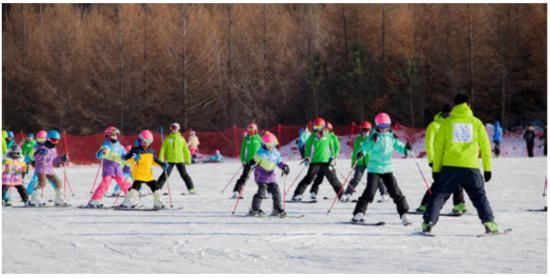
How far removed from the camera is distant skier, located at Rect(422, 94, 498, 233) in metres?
9.19

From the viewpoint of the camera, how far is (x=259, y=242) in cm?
894

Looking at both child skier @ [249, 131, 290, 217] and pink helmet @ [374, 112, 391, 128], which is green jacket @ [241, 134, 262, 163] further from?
pink helmet @ [374, 112, 391, 128]

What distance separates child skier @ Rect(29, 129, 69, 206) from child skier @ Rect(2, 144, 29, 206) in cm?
26

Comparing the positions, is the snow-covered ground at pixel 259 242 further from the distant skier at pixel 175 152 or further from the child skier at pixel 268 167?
the distant skier at pixel 175 152

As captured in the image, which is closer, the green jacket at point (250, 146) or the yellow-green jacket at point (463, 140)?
the yellow-green jacket at point (463, 140)

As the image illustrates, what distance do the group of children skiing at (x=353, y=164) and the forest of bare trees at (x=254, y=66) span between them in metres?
27.4

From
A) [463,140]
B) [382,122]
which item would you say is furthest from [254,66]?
[463,140]

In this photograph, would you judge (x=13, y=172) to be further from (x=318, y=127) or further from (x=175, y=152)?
(x=318, y=127)

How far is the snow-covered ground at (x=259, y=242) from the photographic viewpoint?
744 centimetres

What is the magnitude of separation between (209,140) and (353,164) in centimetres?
2348

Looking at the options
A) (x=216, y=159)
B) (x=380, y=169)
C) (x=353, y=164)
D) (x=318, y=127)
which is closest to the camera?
(x=380, y=169)

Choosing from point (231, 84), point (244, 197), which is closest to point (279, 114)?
point (231, 84)

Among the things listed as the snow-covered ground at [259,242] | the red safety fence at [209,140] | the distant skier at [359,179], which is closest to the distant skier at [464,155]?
the snow-covered ground at [259,242]

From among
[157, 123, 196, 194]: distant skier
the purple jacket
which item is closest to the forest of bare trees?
[157, 123, 196, 194]: distant skier
